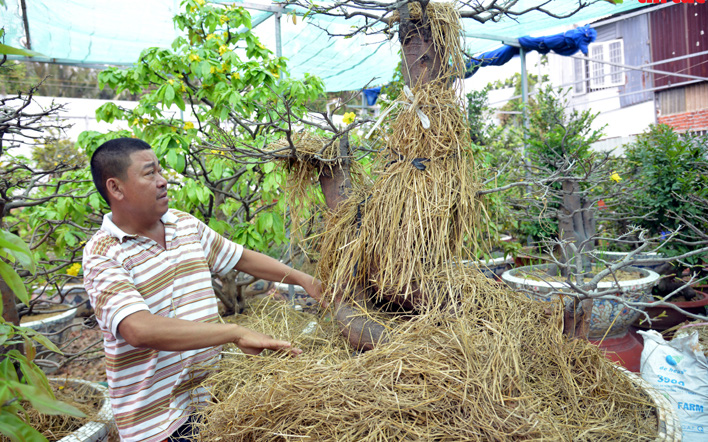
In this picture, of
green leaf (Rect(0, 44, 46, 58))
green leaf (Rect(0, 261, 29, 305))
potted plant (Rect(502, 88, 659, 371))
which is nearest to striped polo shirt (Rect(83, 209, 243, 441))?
green leaf (Rect(0, 261, 29, 305))

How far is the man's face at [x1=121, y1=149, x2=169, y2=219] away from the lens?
1700 mm

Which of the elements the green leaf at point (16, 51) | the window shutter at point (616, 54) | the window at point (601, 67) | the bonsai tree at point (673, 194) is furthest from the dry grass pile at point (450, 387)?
the window shutter at point (616, 54)

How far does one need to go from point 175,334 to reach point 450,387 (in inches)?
33.6

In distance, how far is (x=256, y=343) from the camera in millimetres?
1512

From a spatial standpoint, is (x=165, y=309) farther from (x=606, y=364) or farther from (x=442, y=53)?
(x=606, y=364)

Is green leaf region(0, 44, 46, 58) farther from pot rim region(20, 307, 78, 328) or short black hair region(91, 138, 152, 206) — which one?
pot rim region(20, 307, 78, 328)

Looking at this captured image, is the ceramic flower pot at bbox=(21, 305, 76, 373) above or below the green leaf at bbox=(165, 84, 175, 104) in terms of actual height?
below

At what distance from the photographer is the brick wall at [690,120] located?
9.99 metres

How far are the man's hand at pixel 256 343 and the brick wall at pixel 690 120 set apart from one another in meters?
11.0

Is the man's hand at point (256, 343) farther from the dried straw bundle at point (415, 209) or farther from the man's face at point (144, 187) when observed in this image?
the man's face at point (144, 187)

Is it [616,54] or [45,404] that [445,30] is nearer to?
[45,404]

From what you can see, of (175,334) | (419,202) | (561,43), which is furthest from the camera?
(561,43)

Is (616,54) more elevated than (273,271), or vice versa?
(616,54)

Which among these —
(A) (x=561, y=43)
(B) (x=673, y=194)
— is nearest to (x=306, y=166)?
(B) (x=673, y=194)
